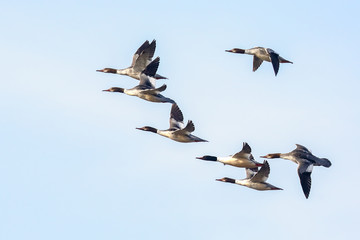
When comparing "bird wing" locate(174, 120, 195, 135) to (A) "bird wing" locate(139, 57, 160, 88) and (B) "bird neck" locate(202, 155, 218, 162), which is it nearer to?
(B) "bird neck" locate(202, 155, 218, 162)

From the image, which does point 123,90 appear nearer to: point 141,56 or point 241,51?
point 141,56

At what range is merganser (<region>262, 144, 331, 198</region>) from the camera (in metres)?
A: 33.2

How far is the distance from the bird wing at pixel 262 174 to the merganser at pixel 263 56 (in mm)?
3938

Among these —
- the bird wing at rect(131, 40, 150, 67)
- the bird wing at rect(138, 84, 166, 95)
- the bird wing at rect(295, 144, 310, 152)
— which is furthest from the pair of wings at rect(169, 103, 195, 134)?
the bird wing at rect(295, 144, 310, 152)

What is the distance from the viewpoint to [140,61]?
125ft

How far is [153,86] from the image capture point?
36781 millimetres

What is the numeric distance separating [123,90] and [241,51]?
5260 mm

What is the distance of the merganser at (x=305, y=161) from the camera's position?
109 ft

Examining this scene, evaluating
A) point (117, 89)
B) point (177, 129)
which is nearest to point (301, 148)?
point (177, 129)

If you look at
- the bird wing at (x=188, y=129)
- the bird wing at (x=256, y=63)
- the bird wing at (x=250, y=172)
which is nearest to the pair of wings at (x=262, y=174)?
the bird wing at (x=250, y=172)

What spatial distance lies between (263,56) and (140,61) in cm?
457

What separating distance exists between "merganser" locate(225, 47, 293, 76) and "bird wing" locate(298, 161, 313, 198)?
3.69 meters

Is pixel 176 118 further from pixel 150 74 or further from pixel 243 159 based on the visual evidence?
pixel 243 159

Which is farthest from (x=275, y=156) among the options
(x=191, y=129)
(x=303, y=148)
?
(x=191, y=129)
